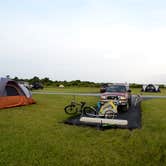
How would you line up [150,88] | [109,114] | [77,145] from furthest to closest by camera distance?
[150,88]
[109,114]
[77,145]

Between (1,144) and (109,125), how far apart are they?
4214 mm

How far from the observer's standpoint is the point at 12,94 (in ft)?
52.4

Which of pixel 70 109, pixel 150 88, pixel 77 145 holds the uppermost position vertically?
pixel 150 88

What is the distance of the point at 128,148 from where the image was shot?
677cm

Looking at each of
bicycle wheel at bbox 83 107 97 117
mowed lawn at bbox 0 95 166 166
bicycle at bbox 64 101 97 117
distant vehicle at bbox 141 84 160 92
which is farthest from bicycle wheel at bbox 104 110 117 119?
distant vehicle at bbox 141 84 160 92

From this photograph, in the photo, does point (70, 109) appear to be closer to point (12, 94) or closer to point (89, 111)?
point (89, 111)

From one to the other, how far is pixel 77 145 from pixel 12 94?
10.1 metres

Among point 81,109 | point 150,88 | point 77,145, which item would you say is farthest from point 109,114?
point 150,88

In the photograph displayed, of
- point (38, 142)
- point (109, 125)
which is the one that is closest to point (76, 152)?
point (38, 142)

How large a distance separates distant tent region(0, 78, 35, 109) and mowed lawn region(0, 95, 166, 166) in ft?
18.6

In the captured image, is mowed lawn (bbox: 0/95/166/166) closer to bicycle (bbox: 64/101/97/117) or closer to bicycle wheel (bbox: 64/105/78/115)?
bicycle (bbox: 64/101/97/117)

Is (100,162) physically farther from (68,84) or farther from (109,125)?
(68,84)

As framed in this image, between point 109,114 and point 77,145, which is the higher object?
point 109,114

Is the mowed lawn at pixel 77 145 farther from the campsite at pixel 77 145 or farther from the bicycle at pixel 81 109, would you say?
the bicycle at pixel 81 109
